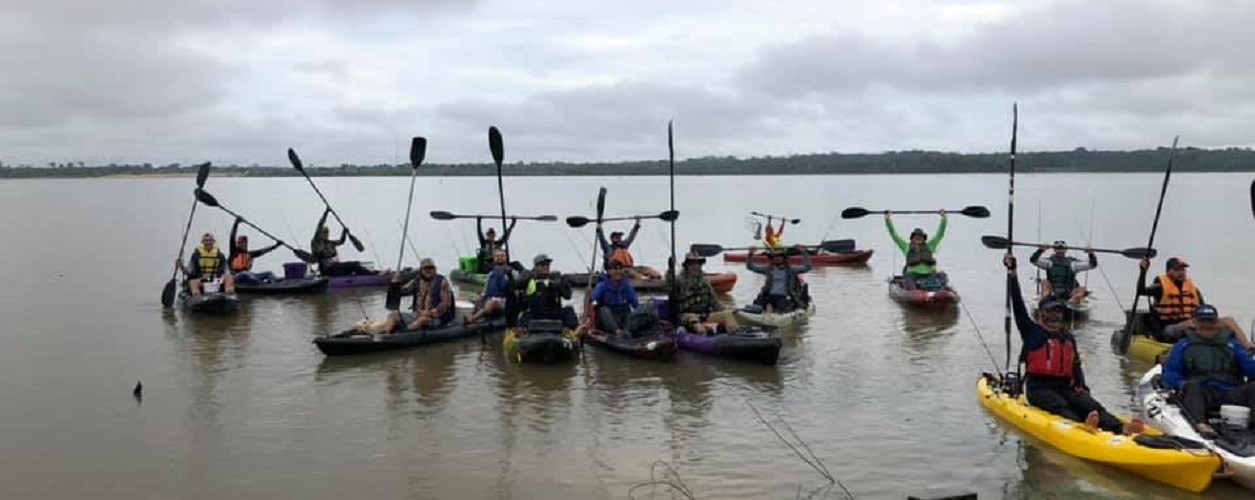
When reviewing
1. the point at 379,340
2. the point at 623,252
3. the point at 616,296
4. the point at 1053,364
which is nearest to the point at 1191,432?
the point at 1053,364

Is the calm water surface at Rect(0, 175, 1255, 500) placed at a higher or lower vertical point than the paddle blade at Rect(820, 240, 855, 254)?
lower

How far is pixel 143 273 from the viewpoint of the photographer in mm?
28312

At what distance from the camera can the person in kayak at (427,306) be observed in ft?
50.2

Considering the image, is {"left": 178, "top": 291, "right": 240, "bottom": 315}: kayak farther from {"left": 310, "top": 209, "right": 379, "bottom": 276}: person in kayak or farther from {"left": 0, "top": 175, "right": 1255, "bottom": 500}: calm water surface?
{"left": 310, "top": 209, "right": 379, "bottom": 276}: person in kayak

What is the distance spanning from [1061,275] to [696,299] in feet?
21.2

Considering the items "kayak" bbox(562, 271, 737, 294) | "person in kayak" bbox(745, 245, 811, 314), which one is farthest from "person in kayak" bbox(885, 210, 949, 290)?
"kayak" bbox(562, 271, 737, 294)

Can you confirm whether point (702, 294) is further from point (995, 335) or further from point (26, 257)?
point (26, 257)

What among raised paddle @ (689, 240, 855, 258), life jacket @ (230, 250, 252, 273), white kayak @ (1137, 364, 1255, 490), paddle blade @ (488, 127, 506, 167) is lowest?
white kayak @ (1137, 364, 1255, 490)

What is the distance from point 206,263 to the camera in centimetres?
1975

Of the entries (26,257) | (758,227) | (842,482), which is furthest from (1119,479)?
(26,257)

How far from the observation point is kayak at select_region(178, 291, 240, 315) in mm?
18750

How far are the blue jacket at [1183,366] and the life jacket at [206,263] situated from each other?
1596cm

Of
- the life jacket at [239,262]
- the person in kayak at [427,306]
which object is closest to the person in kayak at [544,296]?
the person in kayak at [427,306]

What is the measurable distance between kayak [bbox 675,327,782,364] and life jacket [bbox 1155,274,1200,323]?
4.95m
